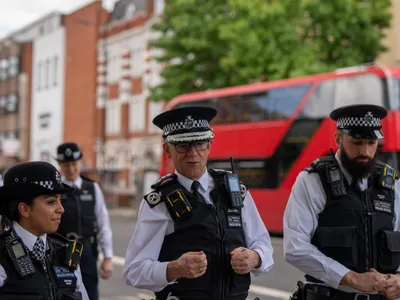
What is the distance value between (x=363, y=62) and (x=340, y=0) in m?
2.63

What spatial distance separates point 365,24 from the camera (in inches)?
917

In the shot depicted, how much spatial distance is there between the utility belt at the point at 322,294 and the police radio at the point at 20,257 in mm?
1624

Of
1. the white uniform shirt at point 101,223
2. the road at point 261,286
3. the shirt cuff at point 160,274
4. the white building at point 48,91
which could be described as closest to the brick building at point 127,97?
the white building at point 48,91

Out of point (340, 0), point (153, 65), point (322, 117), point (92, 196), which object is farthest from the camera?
point (153, 65)

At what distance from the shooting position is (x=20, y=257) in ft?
11.0

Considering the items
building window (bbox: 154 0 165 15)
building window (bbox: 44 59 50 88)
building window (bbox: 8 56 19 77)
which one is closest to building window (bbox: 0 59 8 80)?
building window (bbox: 8 56 19 77)

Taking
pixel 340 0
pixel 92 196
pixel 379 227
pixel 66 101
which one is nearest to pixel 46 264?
pixel 379 227

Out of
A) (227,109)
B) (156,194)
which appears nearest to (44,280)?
(156,194)

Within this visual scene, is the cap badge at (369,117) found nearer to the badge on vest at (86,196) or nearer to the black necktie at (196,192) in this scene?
the black necktie at (196,192)

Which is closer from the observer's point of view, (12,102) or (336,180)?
(336,180)

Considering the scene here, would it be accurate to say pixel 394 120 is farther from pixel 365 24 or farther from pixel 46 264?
pixel 46 264

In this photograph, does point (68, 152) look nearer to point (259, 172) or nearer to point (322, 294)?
point (322, 294)

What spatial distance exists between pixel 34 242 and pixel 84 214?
325 cm

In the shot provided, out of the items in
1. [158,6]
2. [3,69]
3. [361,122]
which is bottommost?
[361,122]
